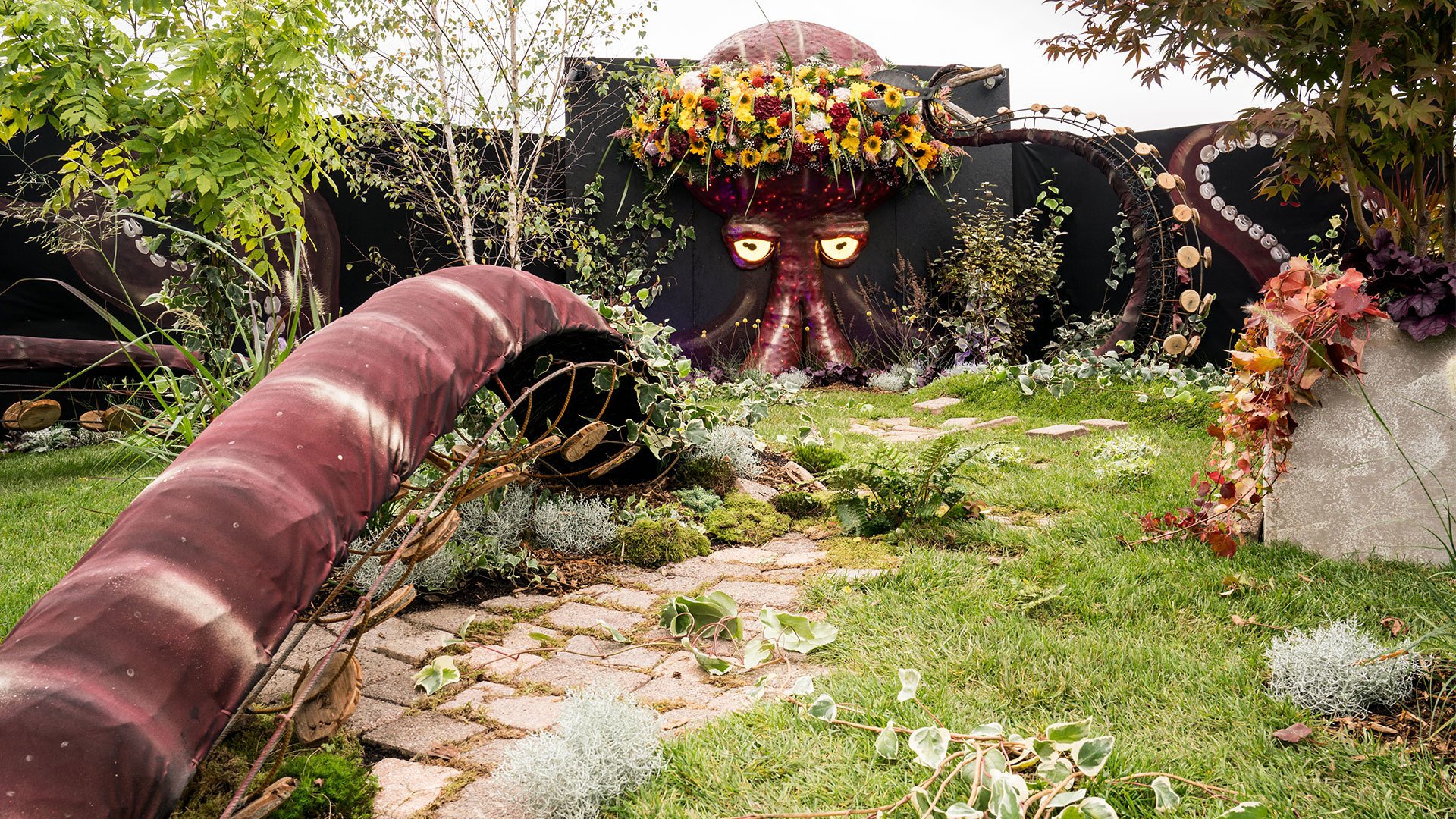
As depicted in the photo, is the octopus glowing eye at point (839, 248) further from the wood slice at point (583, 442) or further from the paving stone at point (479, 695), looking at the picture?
the paving stone at point (479, 695)

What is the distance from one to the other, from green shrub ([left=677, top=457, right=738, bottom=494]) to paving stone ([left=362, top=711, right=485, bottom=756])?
2154mm

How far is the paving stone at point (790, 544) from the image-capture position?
349 cm

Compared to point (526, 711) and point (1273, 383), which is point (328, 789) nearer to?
point (526, 711)

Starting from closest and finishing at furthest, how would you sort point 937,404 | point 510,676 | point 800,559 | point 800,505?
point 510,676, point 800,559, point 800,505, point 937,404

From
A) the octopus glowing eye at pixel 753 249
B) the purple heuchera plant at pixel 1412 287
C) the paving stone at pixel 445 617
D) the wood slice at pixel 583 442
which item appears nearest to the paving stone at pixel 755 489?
the wood slice at pixel 583 442

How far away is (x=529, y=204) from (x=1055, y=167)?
5.99 meters

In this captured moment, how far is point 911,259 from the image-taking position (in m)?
9.99

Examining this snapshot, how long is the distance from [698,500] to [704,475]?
0.28m

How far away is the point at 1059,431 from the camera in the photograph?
5.55 meters

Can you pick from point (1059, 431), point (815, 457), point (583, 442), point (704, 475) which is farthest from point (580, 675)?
point (1059, 431)

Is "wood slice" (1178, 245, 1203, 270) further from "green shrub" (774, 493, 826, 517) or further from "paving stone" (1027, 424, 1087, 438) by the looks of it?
"green shrub" (774, 493, 826, 517)

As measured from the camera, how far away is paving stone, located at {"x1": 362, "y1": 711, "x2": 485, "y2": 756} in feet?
6.37

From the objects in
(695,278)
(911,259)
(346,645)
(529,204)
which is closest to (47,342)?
(529,204)

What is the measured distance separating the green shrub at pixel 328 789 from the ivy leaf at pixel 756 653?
90 centimetres
